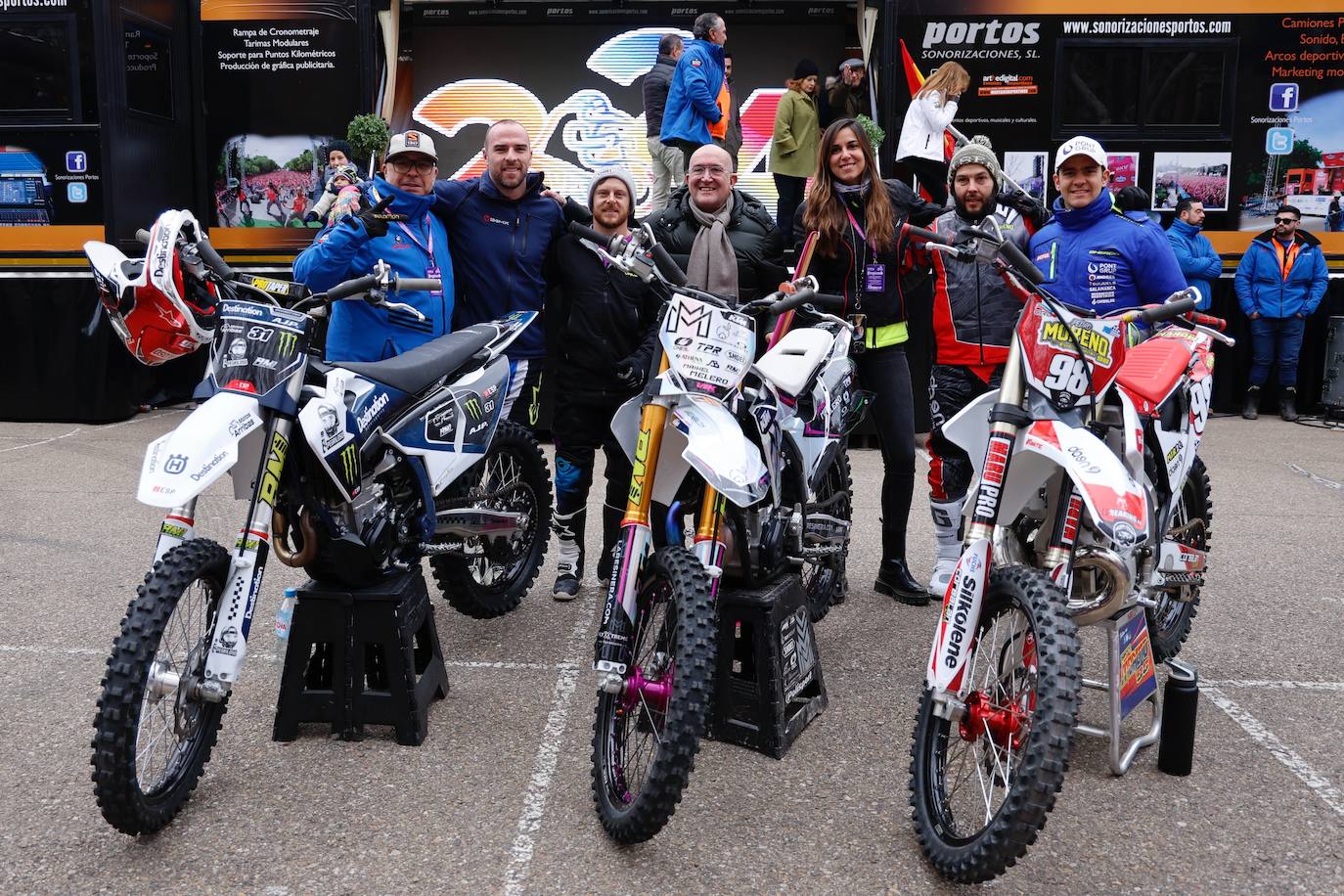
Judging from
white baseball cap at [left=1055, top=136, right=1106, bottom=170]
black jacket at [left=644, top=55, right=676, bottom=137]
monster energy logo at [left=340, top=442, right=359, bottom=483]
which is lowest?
monster energy logo at [left=340, top=442, right=359, bottom=483]

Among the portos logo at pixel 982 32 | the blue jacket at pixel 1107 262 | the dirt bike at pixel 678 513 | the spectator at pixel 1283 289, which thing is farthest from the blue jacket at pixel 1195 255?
the dirt bike at pixel 678 513

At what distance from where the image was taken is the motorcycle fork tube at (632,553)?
10.1 feet

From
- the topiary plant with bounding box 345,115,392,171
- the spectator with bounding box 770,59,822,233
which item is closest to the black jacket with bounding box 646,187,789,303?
the spectator with bounding box 770,59,822,233

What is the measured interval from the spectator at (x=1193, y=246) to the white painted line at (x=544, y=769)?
24.6 ft

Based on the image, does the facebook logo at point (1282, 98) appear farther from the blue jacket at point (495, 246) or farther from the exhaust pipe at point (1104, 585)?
the exhaust pipe at point (1104, 585)

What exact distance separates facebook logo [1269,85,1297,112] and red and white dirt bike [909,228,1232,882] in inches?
314

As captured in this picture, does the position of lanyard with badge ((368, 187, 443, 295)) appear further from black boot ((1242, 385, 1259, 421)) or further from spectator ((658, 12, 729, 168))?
black boot ((1242, 385, 1259, 421))

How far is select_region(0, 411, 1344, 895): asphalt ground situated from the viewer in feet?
9.34

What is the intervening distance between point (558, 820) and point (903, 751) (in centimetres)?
109

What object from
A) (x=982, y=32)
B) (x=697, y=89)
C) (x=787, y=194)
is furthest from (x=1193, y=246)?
(x=697, y=89)

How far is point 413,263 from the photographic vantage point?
4453 mm

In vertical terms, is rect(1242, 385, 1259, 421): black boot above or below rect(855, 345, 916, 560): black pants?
below

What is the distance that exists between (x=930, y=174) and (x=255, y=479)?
711cm

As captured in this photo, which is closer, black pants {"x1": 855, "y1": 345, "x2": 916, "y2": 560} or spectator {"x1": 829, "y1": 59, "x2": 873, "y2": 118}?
black pants {"x1": 855, "y1": 345, "x2": 916, "y2": 560}
